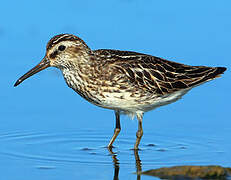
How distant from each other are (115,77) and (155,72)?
44.6 inches

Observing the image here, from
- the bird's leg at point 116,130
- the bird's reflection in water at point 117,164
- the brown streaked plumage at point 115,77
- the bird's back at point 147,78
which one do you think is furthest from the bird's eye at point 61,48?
the bird's reflection in water at point 117,164

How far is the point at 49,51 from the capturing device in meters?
12.4

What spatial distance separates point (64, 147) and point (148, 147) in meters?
1.90

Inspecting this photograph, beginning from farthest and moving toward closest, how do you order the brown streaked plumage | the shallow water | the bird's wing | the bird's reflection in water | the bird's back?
1. the bird's wing
2. the bird's back
3. the brown streaked plumage
4. the shallow water
5. the bird's reflection in water

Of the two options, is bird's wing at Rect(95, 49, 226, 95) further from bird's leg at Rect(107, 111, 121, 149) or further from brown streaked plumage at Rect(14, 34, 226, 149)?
bird's leg at Rect(107, 111, 121, 149)

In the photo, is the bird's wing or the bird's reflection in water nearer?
the bird's reflection in water

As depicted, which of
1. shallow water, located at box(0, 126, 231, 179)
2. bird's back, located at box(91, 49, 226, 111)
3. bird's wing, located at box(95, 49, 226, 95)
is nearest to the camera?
shallow water, located at box(0, 126, 231, 179)

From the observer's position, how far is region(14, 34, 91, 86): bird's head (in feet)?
40.7

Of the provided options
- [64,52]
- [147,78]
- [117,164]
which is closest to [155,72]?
[147,78]

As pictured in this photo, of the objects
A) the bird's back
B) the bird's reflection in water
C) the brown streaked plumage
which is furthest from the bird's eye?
the bird's reflection in water

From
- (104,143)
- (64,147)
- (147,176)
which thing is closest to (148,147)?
(104,143)

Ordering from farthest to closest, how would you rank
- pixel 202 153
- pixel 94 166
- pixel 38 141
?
pixel 38 141 → pixel 202 153 → pixel 94 166

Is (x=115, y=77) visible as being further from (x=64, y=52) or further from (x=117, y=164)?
(x=117, y=164)

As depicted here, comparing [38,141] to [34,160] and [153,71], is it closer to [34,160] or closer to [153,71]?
[34,160]
